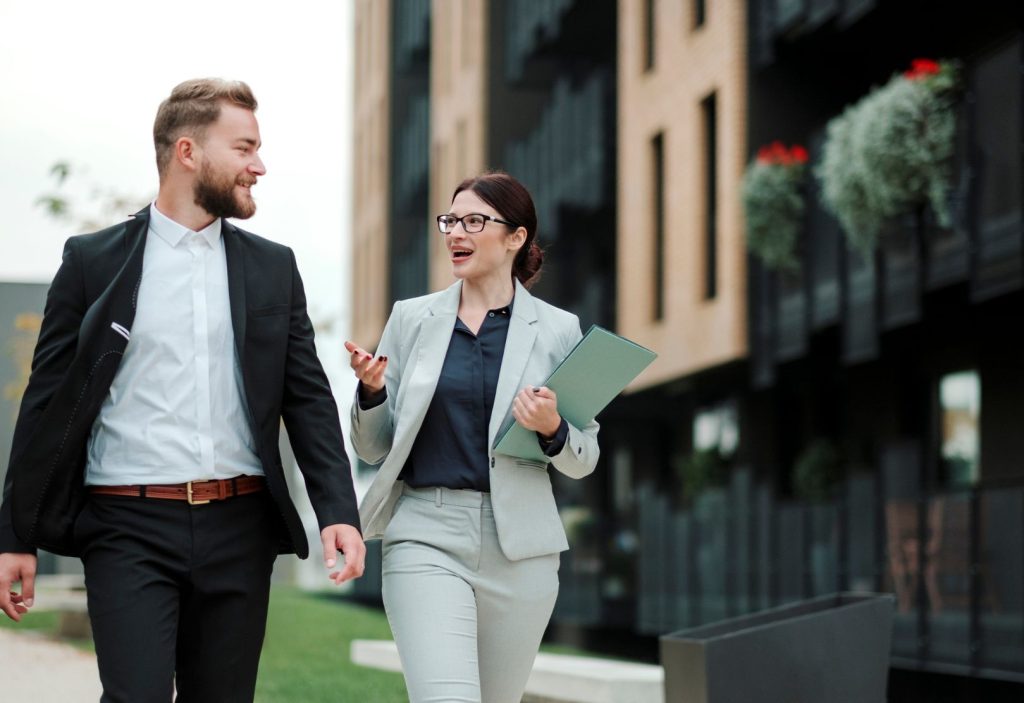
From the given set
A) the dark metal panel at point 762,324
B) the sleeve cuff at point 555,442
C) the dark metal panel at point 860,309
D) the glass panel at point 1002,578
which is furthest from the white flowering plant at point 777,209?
the sleeve cuff at point 555,442

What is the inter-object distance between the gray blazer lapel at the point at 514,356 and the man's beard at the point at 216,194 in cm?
104

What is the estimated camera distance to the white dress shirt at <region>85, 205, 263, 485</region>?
464 centimetres

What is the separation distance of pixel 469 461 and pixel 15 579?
140 centimetres

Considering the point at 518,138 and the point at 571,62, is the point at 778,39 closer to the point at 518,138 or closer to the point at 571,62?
the point at 571,62

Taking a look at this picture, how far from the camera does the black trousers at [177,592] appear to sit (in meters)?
4.50

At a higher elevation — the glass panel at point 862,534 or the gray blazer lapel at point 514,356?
the gray blazer lapel at point 514,356

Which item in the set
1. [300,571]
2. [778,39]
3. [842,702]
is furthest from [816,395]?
[300,571]

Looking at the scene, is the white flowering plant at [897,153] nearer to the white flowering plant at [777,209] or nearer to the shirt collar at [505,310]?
the white flowering plant at [777,209]

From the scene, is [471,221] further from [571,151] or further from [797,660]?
[571,151]

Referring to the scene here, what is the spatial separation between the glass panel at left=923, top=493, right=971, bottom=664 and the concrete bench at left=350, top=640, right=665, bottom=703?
4120 millimetres

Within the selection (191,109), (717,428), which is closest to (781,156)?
(717,428)

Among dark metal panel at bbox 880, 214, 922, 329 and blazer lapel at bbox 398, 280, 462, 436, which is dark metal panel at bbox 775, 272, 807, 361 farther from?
blazer lapel at bbox 398, 280, 462, 436

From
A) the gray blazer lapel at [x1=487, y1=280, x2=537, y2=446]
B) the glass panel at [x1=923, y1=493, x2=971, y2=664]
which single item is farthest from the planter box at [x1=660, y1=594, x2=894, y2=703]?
the glass panel at [x1=923, y1=493, x2=971, y2=664]

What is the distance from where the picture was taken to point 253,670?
15.9 feet
